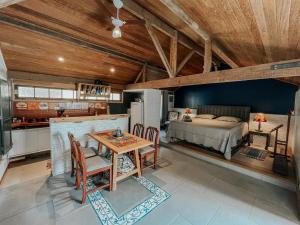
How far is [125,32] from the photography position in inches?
127

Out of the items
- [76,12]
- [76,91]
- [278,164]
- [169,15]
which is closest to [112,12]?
[76,12]

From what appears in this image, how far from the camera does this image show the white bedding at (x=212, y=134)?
140 inches

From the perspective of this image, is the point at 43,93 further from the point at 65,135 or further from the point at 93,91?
the point at 65,135

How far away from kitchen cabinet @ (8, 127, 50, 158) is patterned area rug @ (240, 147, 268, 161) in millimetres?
5604

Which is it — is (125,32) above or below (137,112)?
above

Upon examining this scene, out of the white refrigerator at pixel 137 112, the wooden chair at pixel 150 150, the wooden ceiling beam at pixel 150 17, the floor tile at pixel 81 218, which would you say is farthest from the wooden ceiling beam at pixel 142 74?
the floor tile at pixel 81 218

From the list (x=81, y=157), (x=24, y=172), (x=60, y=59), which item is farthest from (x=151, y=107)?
(x=24, y=172)

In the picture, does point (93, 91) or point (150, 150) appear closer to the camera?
point (150, 150)

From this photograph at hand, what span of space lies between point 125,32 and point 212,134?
11.2 feet

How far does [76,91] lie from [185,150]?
4082 mm

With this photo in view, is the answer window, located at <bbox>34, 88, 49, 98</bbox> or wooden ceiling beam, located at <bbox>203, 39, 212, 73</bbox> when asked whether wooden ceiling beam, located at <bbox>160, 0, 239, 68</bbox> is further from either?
window, located at <bbox>34, 88, 49, 98</bbox>

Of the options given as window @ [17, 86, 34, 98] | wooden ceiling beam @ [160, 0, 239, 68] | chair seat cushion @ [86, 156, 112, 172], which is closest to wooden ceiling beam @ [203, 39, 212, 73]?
wooden ceiling beam @ [160, 0, 239, 68]

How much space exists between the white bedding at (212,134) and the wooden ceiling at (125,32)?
1908 mm

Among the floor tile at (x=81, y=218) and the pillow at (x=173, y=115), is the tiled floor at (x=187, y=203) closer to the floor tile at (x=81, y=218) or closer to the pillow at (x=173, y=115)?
the floor tile at (x=81, y=218)
